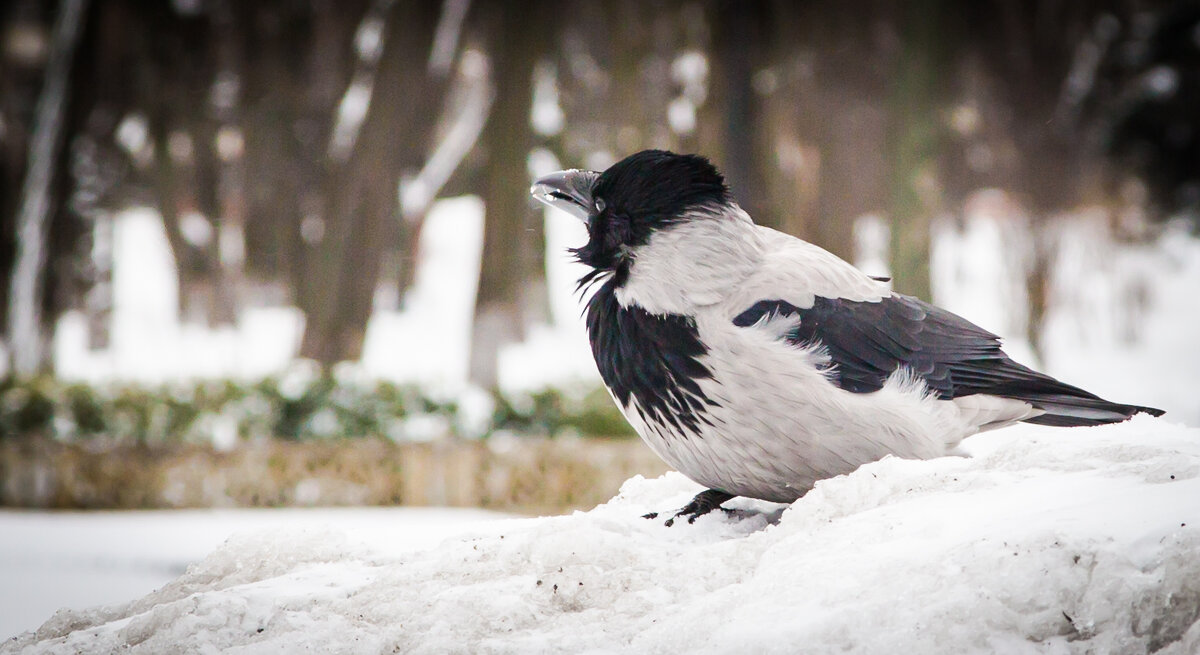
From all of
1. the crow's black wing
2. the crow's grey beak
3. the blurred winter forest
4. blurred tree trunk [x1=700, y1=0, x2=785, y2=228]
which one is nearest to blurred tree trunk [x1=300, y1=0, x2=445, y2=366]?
the blurred winter forest

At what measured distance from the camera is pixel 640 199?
275 centimetres

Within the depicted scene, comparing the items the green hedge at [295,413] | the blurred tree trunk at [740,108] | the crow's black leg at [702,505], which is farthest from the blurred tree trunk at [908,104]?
the crow's black leg at [702,505]

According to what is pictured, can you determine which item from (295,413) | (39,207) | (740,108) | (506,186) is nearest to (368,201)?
(506,186)

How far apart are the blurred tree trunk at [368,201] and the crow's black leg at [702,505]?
30.4 ft

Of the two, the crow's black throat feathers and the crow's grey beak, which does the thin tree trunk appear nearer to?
the crow's grey beak

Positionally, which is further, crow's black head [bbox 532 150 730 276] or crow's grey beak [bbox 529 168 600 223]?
crow's grey beak [bbox 529 168 600 223]

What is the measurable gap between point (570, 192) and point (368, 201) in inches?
380

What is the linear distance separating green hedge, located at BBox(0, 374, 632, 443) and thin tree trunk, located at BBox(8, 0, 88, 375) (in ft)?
11.8

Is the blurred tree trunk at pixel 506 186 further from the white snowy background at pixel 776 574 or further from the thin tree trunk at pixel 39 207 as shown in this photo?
the white snowy background at pixel 776 574

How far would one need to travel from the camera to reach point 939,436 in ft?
9.13

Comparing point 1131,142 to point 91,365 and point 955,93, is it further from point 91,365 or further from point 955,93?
point 91,365

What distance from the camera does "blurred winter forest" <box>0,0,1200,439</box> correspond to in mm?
10203

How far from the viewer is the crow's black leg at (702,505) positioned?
2.81 meters

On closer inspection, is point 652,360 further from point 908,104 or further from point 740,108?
point 908,104
